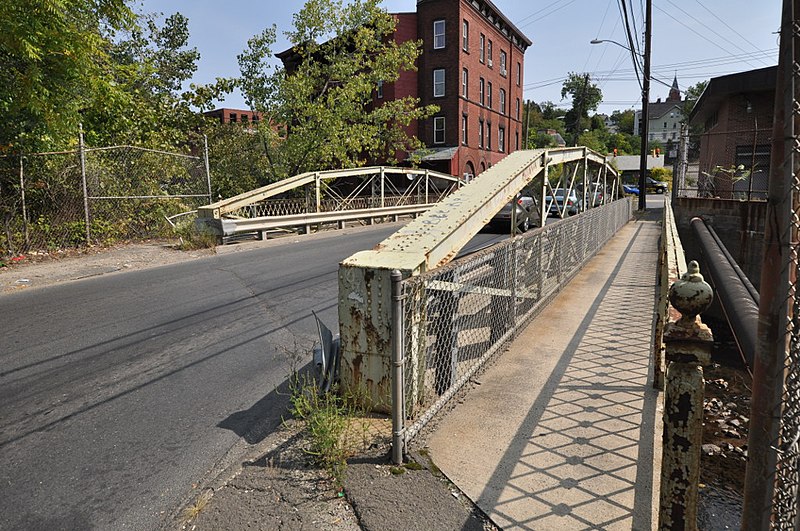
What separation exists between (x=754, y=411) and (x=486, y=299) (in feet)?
11.3

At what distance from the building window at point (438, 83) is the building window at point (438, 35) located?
159cm

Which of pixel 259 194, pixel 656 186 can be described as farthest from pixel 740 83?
pixel 656 186

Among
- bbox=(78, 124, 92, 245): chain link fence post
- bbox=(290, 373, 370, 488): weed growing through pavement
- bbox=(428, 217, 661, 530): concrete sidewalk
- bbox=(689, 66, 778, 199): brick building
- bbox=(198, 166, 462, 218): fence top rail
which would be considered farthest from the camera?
bbox=(689, 66, 778, 199): brick building

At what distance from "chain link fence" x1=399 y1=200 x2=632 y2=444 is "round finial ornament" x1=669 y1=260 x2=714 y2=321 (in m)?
1.59

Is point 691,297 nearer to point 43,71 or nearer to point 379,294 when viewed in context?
point 379,294

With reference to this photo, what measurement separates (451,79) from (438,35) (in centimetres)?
324

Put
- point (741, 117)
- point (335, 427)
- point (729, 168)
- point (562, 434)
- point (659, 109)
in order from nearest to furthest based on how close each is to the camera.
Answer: point (335, 427), point (562, 434), point (729, 168), point (741, 117), point (659, 109)

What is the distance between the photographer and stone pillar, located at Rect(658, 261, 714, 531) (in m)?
2.08

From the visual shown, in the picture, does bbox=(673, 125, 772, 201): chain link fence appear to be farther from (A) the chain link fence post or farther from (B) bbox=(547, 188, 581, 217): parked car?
(A) the chain link fence post

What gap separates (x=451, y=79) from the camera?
118ft

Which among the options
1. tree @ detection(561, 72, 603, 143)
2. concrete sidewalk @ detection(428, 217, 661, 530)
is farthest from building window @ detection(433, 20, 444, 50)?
tree @ detection(561, 72, 603, 143)

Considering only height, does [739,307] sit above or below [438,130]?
below

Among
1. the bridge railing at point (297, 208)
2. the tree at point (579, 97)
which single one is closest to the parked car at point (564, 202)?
the bridge railing at point (297, 208)

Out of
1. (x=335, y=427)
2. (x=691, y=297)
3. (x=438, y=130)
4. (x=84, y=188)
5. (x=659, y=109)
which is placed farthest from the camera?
(x=659, y=109)
